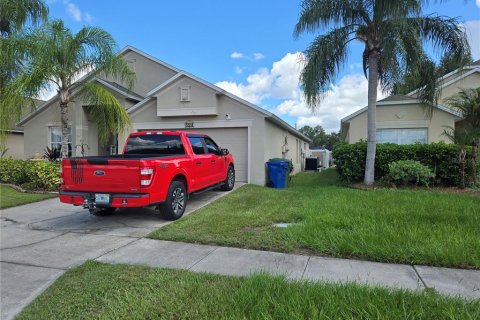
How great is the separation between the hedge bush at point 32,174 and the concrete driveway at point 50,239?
2233mm

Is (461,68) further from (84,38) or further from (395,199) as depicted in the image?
(84,38)

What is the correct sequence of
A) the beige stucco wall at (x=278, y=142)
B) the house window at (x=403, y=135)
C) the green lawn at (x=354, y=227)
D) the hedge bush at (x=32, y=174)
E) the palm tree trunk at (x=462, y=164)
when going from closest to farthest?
the green lawn at (x=354, y=227), the palm tree trunk at (x=462, y=164), the hedge bush at (x=32, y=174), the beige stucco wall at (x=278, y=142), the house window at (x=403, y=135)

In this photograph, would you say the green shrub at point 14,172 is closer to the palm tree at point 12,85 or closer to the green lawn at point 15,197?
the green lawn at point 15,197

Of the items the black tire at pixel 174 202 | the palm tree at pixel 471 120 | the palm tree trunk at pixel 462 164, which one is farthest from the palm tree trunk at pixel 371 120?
the black tire at pixel 174 202

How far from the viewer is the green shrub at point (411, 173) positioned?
10.9 m

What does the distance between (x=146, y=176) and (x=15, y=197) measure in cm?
654

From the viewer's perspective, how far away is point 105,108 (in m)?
12.9

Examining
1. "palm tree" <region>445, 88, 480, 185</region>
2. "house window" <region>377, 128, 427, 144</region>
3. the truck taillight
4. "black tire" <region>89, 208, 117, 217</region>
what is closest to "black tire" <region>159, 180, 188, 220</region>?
the truck taillight

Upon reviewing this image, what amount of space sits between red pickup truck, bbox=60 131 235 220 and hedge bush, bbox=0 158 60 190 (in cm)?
482

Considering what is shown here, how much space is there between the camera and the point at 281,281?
12.4 ft

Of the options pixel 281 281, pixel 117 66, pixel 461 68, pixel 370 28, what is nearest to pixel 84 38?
pixel 117 66

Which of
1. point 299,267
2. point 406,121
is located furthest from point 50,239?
point 406,121

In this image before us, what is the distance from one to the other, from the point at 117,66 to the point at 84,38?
141cm

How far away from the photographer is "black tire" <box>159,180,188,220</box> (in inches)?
276
